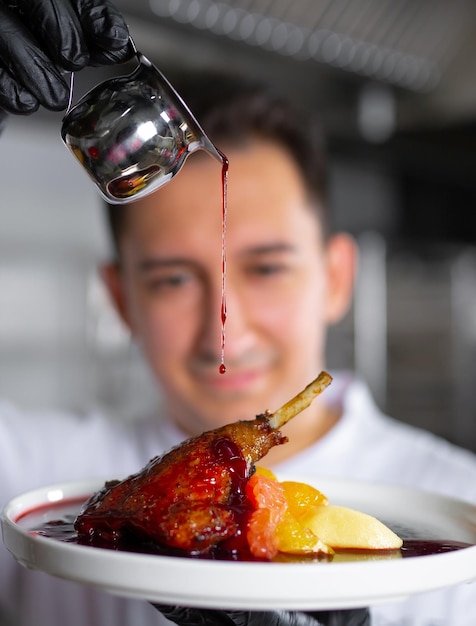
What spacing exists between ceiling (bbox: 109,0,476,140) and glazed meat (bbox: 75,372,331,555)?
188 centimetres

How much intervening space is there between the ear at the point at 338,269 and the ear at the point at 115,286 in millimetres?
586

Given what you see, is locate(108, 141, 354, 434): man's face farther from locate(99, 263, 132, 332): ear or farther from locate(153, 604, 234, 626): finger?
locate(153, 604, 234, 626): finger

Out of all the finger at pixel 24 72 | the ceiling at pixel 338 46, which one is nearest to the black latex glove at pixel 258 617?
the finger at pixel 24 72

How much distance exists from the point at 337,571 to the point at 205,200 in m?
1.25

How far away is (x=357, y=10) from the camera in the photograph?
305 cm

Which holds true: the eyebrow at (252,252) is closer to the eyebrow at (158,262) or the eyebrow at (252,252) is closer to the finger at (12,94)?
the eyebrow at (158,262)

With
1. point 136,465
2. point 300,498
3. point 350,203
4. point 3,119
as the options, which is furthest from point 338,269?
point 350,203

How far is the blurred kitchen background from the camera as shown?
304 cm

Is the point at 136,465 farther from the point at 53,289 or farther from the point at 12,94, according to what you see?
the point at 53,289

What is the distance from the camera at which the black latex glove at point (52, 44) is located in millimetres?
1096

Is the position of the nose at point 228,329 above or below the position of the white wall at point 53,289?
above

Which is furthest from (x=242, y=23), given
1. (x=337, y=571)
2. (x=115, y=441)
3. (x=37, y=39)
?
(x=337, y=571)

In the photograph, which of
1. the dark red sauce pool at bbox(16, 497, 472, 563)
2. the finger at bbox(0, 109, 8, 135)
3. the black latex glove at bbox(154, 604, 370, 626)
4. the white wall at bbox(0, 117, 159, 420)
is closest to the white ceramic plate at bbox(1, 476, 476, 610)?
the dark red sauce pool at bbox(16, 497, 472, 563)

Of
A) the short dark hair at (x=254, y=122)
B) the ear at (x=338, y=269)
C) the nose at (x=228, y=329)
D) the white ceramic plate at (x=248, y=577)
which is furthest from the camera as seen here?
the ear at (x=338, y=269)
